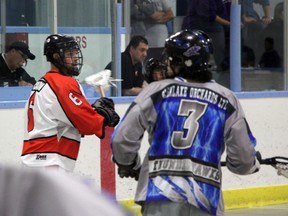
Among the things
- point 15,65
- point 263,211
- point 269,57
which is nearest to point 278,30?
point 269,57

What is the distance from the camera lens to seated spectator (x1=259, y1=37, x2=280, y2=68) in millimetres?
11453

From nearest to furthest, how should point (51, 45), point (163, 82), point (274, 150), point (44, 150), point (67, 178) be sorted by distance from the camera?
point (67, 178) → point (163, 82) → point (44, 150) → point (51, 45) → point (274, 150)

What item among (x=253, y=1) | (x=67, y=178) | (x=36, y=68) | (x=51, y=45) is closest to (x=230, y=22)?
(x=253, y=1)

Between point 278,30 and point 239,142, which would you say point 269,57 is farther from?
point 239,142

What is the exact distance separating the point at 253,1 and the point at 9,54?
10.9 feet

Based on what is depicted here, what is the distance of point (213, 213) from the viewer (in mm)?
4695

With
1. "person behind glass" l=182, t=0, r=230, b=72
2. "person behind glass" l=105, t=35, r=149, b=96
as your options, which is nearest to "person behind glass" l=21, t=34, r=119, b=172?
"person behind glass" l=105, t=35, r=149, b=96

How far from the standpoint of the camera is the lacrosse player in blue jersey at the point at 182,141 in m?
4.62

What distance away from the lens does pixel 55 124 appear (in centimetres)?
673

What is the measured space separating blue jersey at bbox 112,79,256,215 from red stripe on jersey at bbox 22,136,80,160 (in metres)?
2.01

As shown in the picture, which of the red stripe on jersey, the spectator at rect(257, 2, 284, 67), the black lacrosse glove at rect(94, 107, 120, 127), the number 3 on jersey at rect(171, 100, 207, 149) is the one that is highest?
the spectator at rect(257, 2, 284, 67)

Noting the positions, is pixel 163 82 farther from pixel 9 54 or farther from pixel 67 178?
pixel 9 54

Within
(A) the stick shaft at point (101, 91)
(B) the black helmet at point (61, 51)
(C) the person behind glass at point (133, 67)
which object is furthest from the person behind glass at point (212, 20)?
(B) the black helmet at point (61, 51)

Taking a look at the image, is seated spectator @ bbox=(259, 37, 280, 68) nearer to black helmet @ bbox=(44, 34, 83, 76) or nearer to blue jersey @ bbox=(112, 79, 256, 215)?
black helmet @ bbox=(44, 34, 83, 76)
